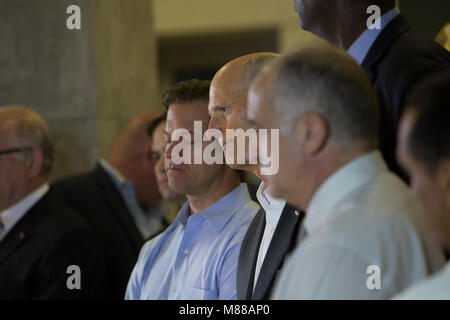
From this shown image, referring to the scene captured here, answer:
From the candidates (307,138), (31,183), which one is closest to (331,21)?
(307,138)

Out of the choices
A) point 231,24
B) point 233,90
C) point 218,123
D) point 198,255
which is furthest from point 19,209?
point 231,24

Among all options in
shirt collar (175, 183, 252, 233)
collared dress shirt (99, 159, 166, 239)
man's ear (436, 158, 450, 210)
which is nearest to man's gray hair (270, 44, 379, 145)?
man's ear (436, 158, 450, 210)

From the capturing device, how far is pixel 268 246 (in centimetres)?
204

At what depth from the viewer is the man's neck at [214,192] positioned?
8.50 ft

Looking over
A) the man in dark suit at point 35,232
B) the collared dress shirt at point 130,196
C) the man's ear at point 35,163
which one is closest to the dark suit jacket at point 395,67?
the man in dark suit at point 35,232

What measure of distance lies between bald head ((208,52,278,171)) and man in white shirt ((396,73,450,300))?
1.05 m

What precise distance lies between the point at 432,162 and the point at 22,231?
2558 mm

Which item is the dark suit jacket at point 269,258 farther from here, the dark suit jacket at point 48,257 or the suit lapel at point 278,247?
the dark suit jacket at point 48,257

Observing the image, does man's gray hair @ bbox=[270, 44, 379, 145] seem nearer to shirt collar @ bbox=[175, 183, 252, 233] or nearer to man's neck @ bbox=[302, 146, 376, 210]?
man's neck @ bbox=[302, 146, 376, 210]

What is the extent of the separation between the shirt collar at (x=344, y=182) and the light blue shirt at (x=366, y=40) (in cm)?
64

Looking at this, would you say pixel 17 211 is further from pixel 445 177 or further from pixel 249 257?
pixel 445 177

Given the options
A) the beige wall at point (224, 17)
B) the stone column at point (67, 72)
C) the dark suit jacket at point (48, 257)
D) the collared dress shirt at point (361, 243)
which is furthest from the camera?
the beige wall at point (224, 17)

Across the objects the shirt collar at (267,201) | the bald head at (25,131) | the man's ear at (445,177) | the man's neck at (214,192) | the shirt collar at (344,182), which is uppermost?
the man's ear at (445,177)

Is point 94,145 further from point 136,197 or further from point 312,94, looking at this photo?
point 312,94
